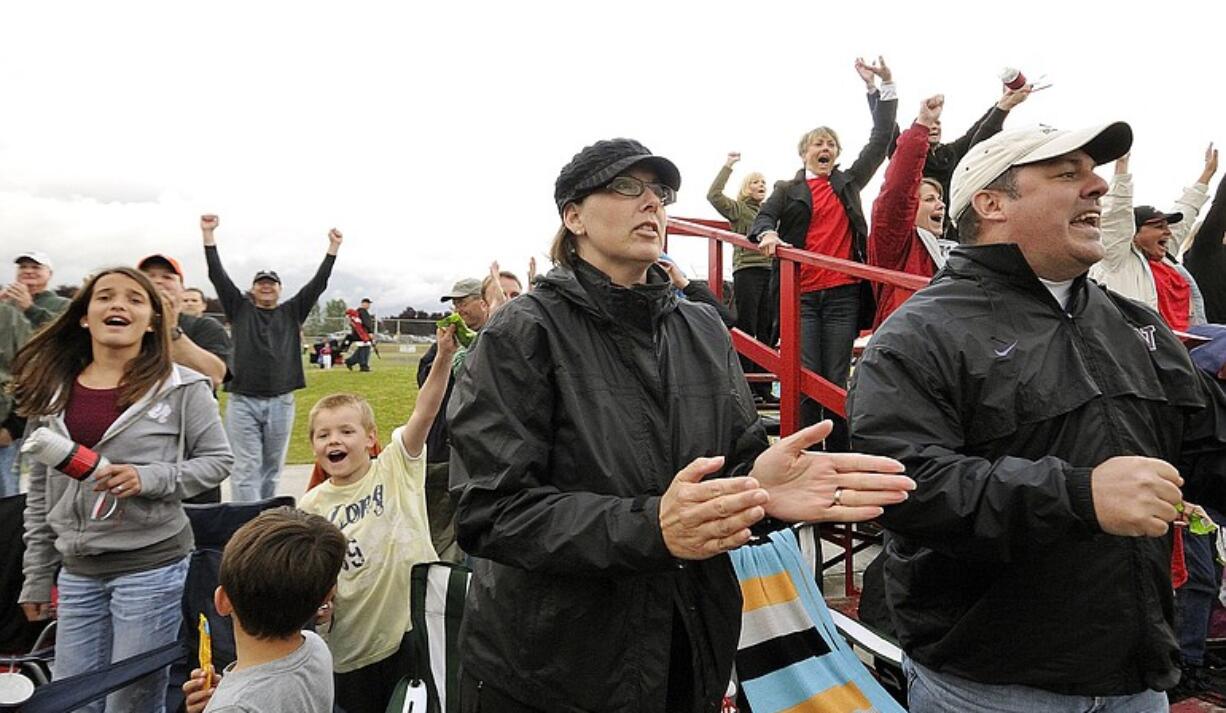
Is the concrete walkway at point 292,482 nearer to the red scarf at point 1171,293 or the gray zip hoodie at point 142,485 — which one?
the gray zip hoodie at point 142,485

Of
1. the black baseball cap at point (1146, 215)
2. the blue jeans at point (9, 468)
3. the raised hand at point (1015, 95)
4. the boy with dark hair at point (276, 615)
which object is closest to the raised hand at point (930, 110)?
the raised hand at point (1015, 95)

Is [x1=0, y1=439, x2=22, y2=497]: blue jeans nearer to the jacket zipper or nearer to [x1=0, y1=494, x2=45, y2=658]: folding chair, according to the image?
[x1=0, y1=494, x2=45, y2=658]: folding chair

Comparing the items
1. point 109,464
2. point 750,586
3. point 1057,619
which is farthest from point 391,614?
point 1057,619

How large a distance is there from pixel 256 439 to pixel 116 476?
3709 millimetres

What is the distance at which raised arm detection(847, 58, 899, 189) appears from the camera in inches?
192

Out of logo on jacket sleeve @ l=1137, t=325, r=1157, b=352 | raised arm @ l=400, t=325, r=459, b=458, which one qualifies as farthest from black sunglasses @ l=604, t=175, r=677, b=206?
raised arm @ l=400, t=325, r=459, b=458

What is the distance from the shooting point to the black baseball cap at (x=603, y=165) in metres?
2.02

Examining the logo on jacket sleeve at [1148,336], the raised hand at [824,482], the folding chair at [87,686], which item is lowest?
the folding chair at [87,686]

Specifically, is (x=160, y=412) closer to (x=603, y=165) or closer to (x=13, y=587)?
(x=13, y=587)

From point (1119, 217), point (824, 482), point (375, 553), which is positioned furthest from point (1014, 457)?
point (1119, 217)

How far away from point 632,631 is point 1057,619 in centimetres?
89

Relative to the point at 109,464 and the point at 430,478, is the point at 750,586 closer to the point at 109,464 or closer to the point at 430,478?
the point at 430,478

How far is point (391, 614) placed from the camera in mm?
3203

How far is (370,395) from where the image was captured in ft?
58.6
